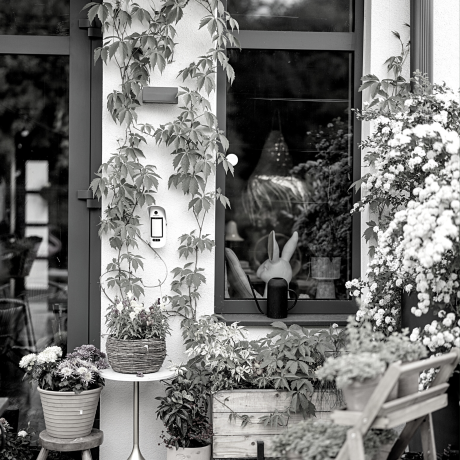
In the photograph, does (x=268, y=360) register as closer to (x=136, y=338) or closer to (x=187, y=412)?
(x=187, y=412)

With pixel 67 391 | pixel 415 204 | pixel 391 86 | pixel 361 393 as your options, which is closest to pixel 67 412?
pixel 67 391

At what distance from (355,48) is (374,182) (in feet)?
3.11

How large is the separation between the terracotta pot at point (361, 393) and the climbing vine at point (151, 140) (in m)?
1.61

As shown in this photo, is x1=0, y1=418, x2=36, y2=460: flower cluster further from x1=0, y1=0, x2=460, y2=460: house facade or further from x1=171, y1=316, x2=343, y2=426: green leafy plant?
x1=171, y1=316, x2=343, y2=426: green leafy plant

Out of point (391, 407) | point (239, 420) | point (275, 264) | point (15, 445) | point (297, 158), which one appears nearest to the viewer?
point (391, 407)

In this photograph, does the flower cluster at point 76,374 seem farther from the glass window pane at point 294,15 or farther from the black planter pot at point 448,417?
the glass window pane at point 294,15

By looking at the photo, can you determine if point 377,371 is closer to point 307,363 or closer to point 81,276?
point 307,363

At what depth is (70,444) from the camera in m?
3.67

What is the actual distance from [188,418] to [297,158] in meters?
2.12

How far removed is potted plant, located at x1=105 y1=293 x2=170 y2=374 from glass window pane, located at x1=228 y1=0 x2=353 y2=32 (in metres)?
1.92

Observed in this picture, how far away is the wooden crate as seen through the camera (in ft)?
11.8

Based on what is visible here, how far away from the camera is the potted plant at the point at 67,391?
369 centimetres

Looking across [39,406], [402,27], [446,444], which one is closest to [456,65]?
[402,27]

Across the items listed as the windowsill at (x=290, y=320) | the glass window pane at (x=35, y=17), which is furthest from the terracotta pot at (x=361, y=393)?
the glass window pane at (x=35, y=17)
